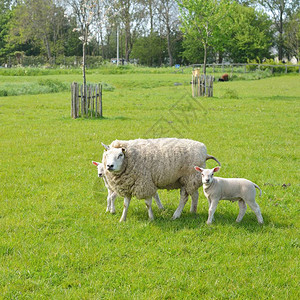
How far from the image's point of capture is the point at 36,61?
2402 inches

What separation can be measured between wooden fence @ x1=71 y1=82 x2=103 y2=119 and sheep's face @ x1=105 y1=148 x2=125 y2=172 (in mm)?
10538

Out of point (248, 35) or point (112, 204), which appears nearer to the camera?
point (112, 204)

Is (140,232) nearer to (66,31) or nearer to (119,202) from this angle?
(119,202)

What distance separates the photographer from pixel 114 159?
19.1 feet

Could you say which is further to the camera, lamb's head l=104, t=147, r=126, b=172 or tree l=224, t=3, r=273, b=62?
tree l=224, t=3, r=273, b=62

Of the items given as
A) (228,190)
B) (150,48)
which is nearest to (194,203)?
(228,190)

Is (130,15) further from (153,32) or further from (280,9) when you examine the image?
(280,9)

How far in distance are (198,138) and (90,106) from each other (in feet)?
19.6

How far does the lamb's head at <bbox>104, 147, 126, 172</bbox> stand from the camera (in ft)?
18.9

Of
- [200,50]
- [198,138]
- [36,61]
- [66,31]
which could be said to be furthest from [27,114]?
[66,31]

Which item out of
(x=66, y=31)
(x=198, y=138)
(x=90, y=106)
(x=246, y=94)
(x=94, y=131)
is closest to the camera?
(x=198, y=138)

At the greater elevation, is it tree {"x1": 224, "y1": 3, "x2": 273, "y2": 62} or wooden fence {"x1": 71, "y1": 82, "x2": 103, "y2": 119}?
tree {"x1": 224, "y1": 3, "x2": 273, "y2": 62}

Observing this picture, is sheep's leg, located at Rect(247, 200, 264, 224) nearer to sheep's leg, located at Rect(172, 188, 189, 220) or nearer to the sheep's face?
sheep's leg, located at Rect(172, 188, 189, 220)

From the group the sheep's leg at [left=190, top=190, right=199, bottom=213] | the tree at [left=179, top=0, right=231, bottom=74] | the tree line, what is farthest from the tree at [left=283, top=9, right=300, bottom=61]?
the sheep's leg at [left=190, top=190, right=199, bottom=213]
